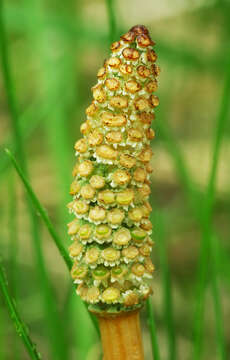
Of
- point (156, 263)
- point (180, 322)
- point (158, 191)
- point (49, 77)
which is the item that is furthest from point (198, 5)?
point (180, 322)

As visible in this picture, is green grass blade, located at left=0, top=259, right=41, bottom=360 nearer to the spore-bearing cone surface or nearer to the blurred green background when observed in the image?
the spore-bearing cone surface

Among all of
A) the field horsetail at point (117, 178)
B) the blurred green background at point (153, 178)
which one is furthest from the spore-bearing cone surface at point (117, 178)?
the blurred green background at point (153, 178)

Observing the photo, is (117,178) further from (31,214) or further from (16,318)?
(31,214)

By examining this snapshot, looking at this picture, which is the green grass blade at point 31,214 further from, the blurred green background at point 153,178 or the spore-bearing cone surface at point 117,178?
the spore-bearing cone surface at point 117,178

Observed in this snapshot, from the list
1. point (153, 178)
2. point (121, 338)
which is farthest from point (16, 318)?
point (153, 178)

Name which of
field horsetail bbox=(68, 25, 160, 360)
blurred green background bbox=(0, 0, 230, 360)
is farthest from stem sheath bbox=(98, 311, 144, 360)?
blurred green background bbox=(0, 0, 230, 360)

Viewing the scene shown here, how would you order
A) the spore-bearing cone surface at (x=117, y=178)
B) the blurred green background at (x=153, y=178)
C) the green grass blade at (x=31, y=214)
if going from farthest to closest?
the blurred green background at (x=153, y=178)
the green grass blade at (x=31, y=214)
the spore-bearing cone surface at (x=117, y=178)

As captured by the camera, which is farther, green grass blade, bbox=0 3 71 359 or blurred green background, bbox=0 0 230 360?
blurred green background, bbox=0 0 230 360

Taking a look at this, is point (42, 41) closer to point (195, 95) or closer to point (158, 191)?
point (158, 191)
